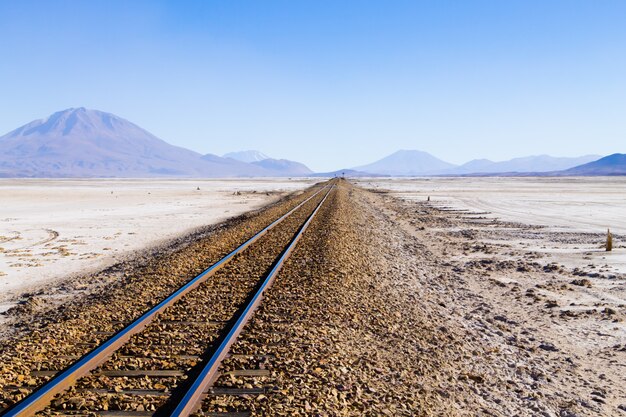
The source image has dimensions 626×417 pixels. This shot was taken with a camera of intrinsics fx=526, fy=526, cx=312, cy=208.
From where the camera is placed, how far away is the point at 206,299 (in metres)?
8.88

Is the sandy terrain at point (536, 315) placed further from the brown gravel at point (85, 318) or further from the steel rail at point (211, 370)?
the brown gravel at point (85, 318)

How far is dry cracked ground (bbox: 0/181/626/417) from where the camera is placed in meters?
5.52

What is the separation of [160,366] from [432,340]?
3.79 meters

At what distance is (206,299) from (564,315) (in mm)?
6355

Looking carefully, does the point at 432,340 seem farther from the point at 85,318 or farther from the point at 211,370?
the point at 85,318

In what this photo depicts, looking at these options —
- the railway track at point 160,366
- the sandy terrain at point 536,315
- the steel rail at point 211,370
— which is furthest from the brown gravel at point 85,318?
the sandy terrain at point 536,315

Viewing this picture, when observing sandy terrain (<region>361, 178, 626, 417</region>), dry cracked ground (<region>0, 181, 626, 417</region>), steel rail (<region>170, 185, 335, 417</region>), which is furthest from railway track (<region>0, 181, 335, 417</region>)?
sandy terrain (<region>361, 178, 626, 417</region>)

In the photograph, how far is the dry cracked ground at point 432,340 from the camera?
18.1ft

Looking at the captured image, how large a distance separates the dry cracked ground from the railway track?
Answer: 210mm

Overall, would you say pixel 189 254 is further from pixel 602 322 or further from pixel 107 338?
pixel 602 322

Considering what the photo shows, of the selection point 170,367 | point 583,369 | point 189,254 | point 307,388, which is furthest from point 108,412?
point 189,254

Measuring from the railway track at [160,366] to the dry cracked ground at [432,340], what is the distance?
0.69 ft

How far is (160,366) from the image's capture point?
588 cm

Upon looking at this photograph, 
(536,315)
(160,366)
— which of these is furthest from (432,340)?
(160,366)
